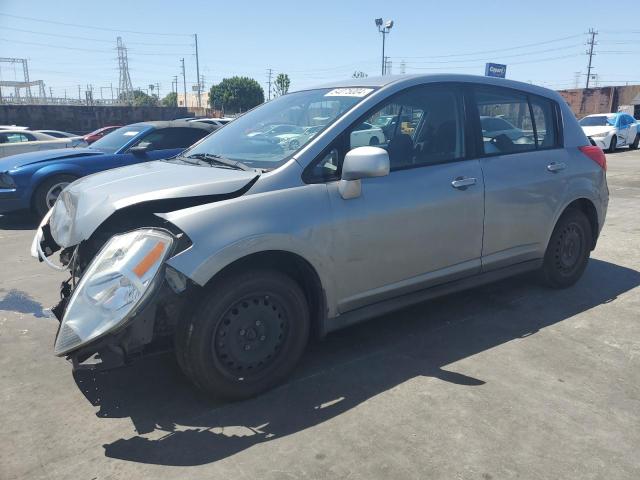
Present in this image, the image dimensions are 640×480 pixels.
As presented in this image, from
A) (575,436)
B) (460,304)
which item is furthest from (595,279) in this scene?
(575,436)

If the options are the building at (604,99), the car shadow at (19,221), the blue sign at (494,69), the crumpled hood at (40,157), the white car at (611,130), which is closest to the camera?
the crumpled hood at (40,157)

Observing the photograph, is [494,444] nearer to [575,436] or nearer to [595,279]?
[575,436]

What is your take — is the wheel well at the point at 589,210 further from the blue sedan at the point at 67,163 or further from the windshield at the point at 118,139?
the windshield at the point at 118,139

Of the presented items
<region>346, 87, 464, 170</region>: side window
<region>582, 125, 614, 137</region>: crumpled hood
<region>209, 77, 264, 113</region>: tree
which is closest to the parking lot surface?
<region>346, 87, 464, 170</region>: side window

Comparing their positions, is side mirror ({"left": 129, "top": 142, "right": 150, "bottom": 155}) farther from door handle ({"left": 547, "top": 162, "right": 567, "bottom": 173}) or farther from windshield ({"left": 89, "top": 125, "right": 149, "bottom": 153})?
door handle ({"left": 547, "top": 162, "right": 567, "bottom": 173})

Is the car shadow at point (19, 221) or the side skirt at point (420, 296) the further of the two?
the car shadow at point (19, 221)

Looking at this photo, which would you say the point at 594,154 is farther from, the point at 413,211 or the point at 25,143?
the point at 25,143

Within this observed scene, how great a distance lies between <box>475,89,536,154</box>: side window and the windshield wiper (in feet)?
6.15

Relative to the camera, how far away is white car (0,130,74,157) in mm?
11844

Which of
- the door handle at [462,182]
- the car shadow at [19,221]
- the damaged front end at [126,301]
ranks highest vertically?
the door handle at [462,182]

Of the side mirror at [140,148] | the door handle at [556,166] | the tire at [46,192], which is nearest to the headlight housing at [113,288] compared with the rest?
the door handle at [556,166]

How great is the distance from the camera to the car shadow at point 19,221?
811cm

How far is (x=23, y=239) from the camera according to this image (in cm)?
723

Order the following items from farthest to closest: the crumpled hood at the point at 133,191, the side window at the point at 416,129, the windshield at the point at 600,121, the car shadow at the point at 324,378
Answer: the windshield at the point at 600,121
the side window at the point at 416,129
the crumpled hood at the point at 133,191
the car shadow at the point at 324,378
